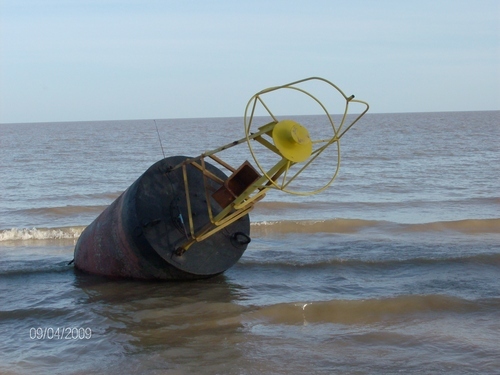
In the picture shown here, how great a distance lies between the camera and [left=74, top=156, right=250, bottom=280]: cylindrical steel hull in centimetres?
797

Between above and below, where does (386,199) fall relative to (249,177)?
below

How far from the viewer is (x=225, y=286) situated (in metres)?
8.76

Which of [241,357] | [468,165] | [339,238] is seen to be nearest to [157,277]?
[241,357]

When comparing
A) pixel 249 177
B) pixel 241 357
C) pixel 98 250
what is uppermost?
pixel 249 177

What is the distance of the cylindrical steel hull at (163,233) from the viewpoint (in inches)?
314

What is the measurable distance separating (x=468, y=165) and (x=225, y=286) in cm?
1791

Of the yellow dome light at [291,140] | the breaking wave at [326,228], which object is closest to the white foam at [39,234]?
the breaking wave at [326,228]

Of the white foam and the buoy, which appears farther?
the white foam

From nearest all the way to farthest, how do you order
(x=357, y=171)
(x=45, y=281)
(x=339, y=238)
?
(x=45, y=281), (x=339, y=238), (x=357, y=171)

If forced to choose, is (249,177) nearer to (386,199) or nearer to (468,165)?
(386,199)

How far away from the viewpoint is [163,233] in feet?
26.2
